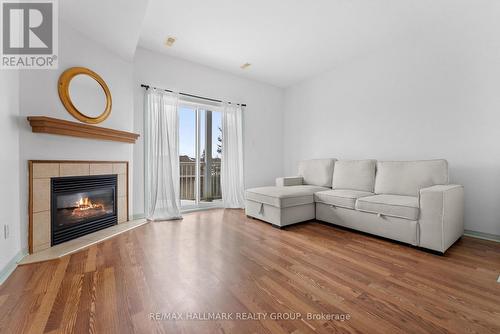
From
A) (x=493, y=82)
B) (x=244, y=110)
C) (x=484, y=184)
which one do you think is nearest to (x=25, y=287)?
(x=244, y=110)

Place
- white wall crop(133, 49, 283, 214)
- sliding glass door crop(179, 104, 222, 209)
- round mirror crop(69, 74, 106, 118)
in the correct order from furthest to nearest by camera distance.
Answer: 1. sliding glass door crop(179, 104, 222, 209)
2. white wall crop(133, 49, 283, 214)
3. round mirror crop(69, 74, 106, 118)

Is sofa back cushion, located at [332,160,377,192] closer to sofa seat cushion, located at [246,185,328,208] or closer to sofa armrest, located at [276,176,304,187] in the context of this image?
sofa seat cushion, located at [246,185,328,208]

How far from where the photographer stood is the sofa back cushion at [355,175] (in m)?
3.03

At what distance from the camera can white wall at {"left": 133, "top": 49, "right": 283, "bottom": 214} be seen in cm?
318

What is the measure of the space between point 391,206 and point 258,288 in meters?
1.74

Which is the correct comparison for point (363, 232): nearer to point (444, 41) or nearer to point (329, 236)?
point (329, 236)

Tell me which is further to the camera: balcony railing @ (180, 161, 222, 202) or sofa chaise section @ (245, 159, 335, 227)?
balcony railing @ (180, 161, 222, 202)

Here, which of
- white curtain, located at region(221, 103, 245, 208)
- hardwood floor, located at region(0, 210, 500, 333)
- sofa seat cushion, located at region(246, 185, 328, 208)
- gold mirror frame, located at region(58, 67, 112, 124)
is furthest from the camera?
white curtain, located at region(221, 103, 245, 208)

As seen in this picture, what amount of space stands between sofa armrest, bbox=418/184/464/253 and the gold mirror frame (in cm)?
375

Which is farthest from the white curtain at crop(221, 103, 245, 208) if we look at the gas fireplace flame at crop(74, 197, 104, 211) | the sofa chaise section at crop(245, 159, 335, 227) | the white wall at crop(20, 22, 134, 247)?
the gas fireplace flame at crop(74, 197, 104, 211)

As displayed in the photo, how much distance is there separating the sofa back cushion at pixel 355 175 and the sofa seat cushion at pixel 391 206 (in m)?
0.60

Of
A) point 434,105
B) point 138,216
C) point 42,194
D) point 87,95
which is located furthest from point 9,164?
point 434,105

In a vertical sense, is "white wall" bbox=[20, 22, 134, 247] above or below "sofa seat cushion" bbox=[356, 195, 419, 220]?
above

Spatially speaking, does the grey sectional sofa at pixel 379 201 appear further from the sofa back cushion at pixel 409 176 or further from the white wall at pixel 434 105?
the white wall at pixel 434 105
